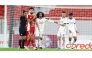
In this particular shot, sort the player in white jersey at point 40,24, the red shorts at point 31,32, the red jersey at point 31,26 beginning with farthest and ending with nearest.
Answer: the player in white jersey at point 40,24 < the red shorts at point 31,32 < the red jersey at point 31,26

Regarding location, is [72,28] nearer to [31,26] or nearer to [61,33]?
[61,33]

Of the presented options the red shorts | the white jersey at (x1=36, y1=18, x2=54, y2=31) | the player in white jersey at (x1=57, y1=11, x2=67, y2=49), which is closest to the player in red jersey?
the red shorts

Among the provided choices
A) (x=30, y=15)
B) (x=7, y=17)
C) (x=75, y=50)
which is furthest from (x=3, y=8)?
(x=75, y=50)

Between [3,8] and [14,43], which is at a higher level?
[3,8]

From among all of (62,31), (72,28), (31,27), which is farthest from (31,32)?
(72,28)

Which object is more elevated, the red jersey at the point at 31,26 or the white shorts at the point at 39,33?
the red jersey at the point at 31,26

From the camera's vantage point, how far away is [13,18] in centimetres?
1523

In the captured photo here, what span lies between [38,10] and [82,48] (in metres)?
1.87

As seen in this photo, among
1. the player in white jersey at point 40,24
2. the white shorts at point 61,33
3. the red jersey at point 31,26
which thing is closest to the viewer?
the red jersey at point 31,26

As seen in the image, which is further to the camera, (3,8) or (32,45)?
(3,8)

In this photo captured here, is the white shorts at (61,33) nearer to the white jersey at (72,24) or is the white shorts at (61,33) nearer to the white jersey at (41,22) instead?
the white jersey at (72,24)

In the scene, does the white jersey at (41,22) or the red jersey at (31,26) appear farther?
the white jersey at (41,22)

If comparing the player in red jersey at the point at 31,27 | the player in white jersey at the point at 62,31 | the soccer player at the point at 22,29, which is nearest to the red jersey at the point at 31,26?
the player in red jersey at the point at 31,27

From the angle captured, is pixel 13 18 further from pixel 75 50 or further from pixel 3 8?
pixel 75 50
